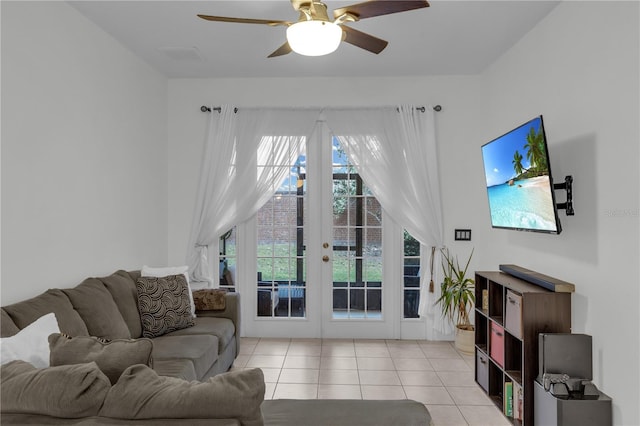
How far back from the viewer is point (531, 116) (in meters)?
3.34

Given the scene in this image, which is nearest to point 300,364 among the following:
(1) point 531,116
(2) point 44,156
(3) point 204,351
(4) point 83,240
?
(3) point 204,351

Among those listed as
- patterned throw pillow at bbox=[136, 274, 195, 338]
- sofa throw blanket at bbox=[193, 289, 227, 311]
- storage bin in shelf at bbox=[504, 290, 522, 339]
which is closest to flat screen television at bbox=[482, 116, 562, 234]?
storage bin in shelf at bbox=[504, 290, 522, 339]

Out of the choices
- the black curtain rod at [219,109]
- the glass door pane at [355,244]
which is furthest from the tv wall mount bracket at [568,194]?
the glass door pane at [355,244]

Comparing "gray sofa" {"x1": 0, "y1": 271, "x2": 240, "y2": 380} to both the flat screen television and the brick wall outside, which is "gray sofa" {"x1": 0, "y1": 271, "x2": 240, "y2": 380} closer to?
the brick wall outside

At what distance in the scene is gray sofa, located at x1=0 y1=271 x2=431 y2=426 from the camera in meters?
1.20

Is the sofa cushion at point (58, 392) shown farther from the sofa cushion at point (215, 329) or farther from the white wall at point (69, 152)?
the sofa cushion at point (215, 329)

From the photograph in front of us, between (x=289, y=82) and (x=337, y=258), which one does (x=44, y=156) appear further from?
(x=337, y=258)

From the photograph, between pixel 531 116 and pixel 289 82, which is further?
pixel 289 82

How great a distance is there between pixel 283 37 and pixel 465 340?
131 inches

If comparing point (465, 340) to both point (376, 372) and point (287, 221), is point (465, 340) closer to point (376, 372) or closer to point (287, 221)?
point (376, 372)

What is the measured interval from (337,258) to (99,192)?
2.45 meters

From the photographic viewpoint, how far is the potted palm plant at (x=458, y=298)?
13.7 feet

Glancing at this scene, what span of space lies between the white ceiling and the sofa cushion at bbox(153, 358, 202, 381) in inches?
96.1

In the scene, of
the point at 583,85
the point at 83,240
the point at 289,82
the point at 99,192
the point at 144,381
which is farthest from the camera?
the point at 289,82
